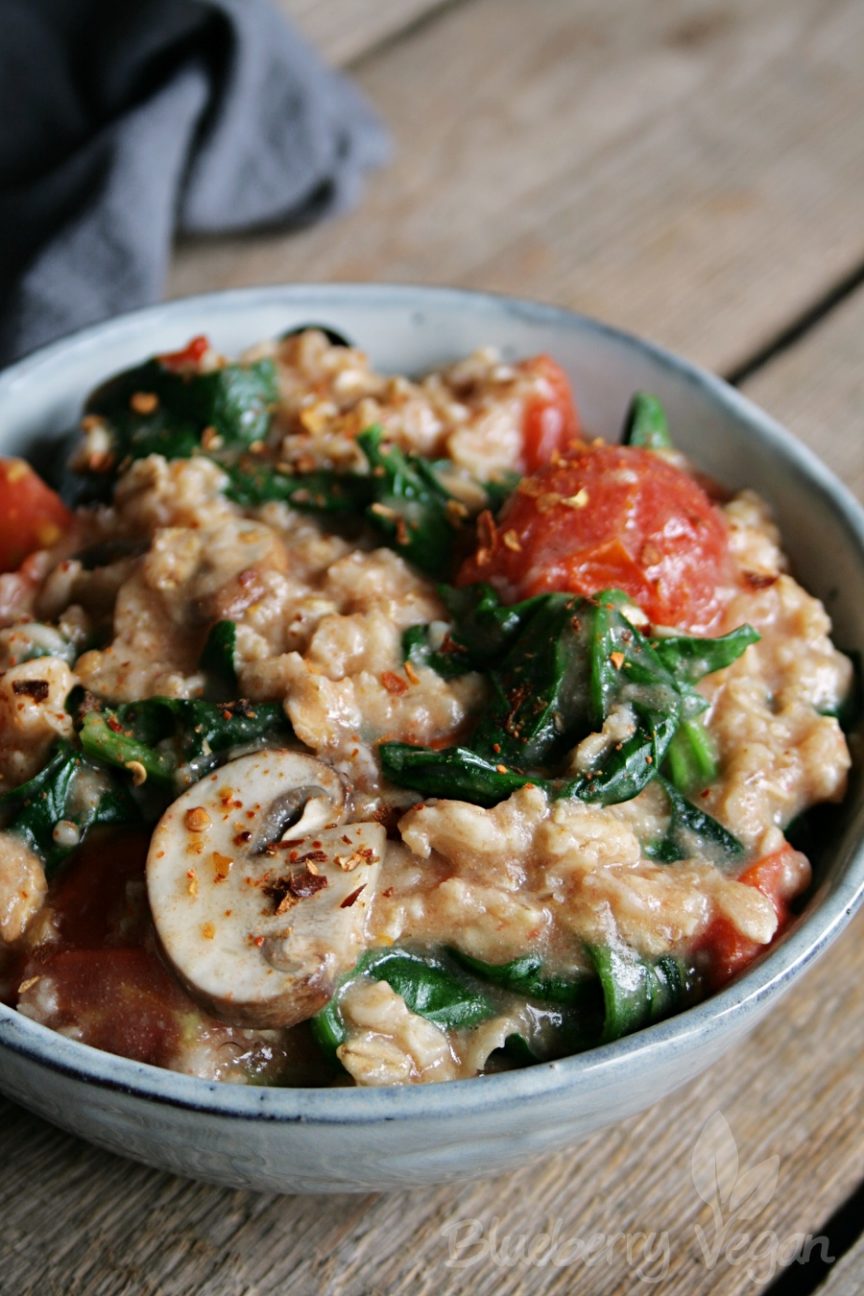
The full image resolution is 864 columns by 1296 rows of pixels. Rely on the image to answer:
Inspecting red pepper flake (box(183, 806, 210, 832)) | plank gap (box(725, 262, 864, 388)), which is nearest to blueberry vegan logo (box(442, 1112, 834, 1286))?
red pepper flake (box(183, 806, 210, 832))

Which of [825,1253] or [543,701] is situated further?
[825,1253]

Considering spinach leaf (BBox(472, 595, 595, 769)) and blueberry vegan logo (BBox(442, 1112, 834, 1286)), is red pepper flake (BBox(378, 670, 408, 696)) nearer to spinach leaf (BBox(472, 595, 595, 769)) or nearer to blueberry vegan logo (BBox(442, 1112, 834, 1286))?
spinach leaf (BBox(472, 595, 595, 769))

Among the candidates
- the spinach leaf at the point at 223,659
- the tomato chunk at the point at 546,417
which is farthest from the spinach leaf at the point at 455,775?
the tomato chunk at the point at 546,417

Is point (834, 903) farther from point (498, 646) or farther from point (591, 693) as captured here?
point (498, 646)

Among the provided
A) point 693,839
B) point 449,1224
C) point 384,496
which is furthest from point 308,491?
point 449,1224

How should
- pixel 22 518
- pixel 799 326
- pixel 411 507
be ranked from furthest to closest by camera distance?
pixel 799 326
pixel 22 518
pixel 411 507

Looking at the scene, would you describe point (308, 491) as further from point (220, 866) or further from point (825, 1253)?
point (825, 1253)

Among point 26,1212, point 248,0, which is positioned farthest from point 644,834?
point 248,0
